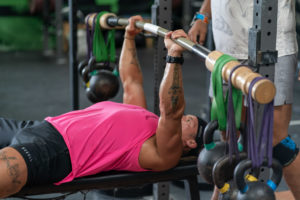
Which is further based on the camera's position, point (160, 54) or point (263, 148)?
point (160, 54)

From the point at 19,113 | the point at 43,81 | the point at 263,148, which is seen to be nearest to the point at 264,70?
the point at 263,148

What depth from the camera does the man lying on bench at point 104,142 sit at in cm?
174

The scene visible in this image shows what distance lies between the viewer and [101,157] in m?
1.90

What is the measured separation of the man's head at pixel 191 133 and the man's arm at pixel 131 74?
437mm

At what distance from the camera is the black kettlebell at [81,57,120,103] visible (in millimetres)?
2579

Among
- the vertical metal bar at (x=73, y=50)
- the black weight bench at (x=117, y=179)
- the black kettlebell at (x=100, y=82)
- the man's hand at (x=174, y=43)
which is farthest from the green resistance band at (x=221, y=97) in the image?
the vertical metal bar at (x=73, y=50)

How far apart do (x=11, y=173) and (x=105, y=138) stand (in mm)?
427

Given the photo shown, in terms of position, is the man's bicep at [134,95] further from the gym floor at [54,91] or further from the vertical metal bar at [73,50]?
the vertical metal bar at [73,50]

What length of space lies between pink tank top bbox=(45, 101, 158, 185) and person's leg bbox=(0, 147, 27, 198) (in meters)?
0.16

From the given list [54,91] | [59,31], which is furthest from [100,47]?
[59,31]

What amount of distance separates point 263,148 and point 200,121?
924mm

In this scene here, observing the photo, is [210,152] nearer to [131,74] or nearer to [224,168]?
[224,168]

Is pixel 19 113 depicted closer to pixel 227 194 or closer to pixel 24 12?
pixel 227 194

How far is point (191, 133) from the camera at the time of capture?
2.01 meters
